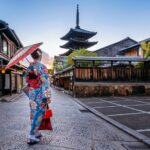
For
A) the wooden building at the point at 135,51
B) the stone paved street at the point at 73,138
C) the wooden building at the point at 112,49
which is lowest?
the stone paved street at the point at 73,138

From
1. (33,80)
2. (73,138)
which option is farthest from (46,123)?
(33,80)

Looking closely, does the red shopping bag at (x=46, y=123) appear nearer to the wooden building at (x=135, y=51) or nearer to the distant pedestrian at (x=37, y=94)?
the distant pedestrian at (x=37, y=94)

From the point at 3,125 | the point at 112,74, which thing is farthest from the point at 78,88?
the point at 3,125

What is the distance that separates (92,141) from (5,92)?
61.6 ft

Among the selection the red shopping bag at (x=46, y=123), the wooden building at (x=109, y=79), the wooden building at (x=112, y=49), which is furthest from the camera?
the wooden building at (x=112, y=49)

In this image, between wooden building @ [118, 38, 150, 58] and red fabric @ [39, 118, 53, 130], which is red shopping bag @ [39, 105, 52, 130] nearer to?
red fabric @ [39, 118, 53, 130]

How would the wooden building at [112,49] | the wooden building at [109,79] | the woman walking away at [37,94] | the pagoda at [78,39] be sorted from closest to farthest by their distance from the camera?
the woman walking away at [37,94] < the wooden building at [109,79] < the wooden building at [112,49] < the pagoda at [78,39]

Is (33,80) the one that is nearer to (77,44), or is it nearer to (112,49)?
(112,49)

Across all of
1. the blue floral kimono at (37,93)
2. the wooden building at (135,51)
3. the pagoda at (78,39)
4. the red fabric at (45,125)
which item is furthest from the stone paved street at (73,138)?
the pagoda at (78,39)

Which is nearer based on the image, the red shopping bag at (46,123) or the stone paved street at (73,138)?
the stone paved street at (73,138)

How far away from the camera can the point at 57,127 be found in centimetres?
731

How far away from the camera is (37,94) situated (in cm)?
525

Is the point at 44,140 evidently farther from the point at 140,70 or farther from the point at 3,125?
the point at 140,70

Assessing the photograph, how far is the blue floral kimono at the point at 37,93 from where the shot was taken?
5.23 metres
